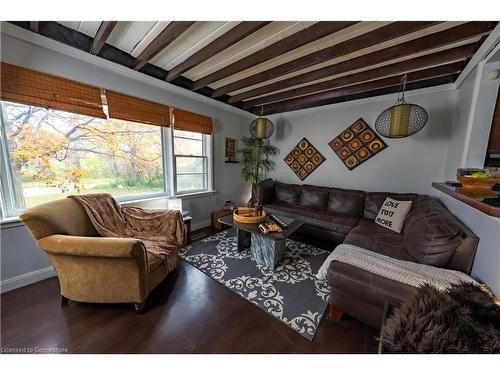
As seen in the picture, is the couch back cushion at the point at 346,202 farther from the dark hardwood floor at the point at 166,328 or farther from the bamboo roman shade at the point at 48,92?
the bamboo roman shade at the point at 48,92

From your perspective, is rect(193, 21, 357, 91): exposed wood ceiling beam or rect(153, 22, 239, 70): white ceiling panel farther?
rect(153, 22, 239, 70): white ceiling panel

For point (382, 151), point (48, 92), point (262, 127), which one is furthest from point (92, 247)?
point (382, 151)

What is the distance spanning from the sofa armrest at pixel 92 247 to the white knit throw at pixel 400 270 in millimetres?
1456

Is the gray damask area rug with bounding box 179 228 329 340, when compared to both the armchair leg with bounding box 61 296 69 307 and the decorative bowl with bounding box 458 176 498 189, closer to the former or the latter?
the armchair leg with bounding box 61 296 69 307

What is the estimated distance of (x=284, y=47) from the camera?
5.49 ft

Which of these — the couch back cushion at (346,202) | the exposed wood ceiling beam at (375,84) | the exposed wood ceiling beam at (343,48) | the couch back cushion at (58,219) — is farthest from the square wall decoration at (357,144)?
the couch back cushion at (58,219)

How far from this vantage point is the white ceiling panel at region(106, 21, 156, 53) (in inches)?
61.1

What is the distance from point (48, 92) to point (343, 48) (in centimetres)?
281

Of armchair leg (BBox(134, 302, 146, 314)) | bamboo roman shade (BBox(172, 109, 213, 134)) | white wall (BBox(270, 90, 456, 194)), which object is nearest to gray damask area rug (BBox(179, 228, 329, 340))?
armchair leg (BBox(134, 302, 146, 314))

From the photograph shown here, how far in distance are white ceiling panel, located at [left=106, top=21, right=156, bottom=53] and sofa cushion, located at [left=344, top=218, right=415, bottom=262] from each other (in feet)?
9.18

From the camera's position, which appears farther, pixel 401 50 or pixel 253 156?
pixel 253 156

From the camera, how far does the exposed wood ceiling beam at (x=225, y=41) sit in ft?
4.67

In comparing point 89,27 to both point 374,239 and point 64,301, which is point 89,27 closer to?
point 64,301
